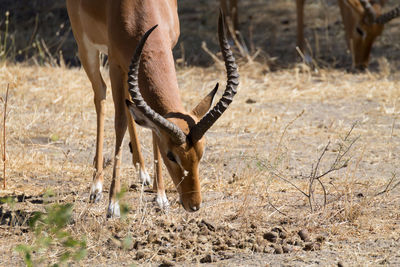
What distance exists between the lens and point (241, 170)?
21.9 feet

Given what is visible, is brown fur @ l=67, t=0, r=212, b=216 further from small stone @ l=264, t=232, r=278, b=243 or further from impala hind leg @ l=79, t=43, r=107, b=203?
small stone @ l=264, t=232, r=278, b=243

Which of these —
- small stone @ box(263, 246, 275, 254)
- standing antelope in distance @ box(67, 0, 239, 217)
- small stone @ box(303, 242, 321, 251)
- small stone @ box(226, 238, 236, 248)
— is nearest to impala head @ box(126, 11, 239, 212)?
standing antelope in distance @ box(67, 0, 239, 217)

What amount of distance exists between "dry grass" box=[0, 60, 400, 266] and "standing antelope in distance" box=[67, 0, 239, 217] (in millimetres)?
305

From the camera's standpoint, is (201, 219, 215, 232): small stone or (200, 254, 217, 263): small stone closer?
(200, 254, 217, 263): small stone

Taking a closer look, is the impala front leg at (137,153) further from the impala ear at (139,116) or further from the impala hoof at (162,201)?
the impala ear at (139,116)

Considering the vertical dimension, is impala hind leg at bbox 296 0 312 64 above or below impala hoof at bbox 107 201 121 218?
above

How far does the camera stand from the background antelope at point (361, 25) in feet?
36.1

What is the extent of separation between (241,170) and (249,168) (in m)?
1.00

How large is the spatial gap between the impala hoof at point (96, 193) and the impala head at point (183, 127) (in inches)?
45.1

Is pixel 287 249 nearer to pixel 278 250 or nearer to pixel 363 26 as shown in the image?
pixel 278 250

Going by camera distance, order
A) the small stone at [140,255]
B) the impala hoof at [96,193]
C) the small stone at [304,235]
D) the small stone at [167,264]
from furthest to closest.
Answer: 1. the impala hoof at [96,193]
2. the small stone at [304,235]
3. the small stone at [140,255]
4. the small stone at [167,264]

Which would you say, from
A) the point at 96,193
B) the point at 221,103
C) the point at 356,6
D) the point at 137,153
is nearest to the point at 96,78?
the point at 137,153

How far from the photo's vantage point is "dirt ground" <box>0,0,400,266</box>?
466 cm

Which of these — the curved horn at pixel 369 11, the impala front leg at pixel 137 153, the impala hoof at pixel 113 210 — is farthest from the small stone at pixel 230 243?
the curved horn at pixel 369 11
